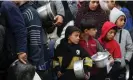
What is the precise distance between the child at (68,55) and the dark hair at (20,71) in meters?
0.62

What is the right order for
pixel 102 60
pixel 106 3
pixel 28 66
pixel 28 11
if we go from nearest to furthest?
pixel 28 66 → pixel 28 11 → pixel 102 60 → pixel 106 3

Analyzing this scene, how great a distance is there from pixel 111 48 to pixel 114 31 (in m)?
0.26

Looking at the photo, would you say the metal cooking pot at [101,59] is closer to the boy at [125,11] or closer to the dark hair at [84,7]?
the dark hair at [84,7]

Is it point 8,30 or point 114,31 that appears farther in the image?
point 114,31

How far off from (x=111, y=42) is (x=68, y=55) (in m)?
0.96

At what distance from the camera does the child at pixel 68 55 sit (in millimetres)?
5203

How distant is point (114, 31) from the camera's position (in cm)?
595

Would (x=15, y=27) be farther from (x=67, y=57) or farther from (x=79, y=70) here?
(x=79, y=70)

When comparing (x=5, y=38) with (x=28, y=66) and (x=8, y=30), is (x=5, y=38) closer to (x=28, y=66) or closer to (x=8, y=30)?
(x=8, y=30)

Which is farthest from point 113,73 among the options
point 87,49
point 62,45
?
point 62,45

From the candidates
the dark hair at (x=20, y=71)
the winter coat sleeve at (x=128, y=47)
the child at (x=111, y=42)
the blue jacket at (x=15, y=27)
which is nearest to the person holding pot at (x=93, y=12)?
the child at (x=111, y=42)

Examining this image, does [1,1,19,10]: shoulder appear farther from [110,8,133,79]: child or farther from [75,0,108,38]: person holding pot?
[110,8,133,79]: child

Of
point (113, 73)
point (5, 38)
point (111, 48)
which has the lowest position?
point (113, 73)

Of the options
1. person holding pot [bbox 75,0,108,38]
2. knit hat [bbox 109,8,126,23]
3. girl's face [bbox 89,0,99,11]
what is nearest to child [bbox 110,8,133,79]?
knit hat [bbox 109,8,126,23]
